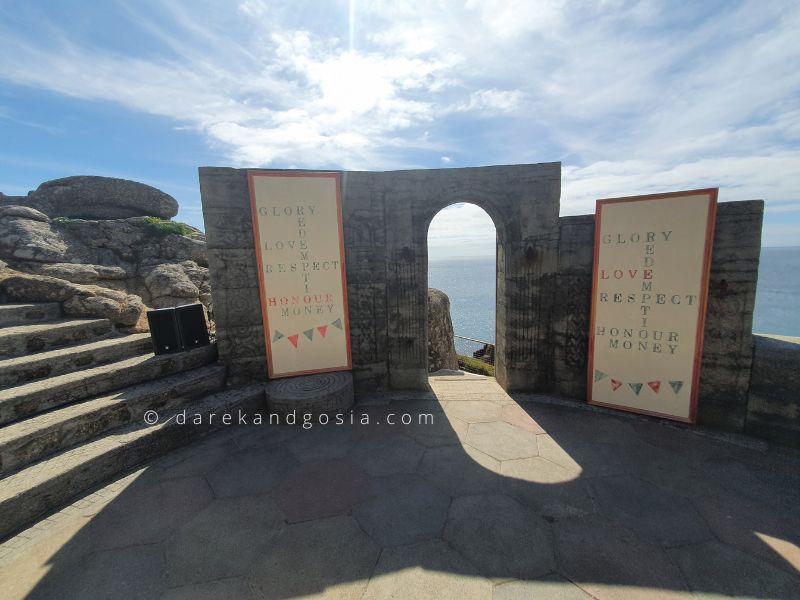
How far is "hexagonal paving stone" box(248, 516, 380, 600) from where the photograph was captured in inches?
97.4

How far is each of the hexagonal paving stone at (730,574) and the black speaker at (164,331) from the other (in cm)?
678

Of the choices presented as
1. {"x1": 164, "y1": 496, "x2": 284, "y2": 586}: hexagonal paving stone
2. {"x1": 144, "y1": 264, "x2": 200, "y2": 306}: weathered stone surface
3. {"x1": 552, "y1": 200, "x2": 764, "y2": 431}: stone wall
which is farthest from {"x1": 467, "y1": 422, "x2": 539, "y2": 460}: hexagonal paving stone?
{"x1": 144, "y1": 264, "x2": 200, "y2": 306}: weathered stone surface

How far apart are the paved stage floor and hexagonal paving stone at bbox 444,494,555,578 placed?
0.04 feet

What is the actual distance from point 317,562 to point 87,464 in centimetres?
287

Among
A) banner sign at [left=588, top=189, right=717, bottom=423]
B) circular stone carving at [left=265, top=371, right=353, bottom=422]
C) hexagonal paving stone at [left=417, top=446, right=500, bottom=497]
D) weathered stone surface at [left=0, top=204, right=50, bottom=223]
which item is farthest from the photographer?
weathered stone surface at [left=0, top=204, right=50, bottom=223]

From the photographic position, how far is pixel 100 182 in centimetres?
1387

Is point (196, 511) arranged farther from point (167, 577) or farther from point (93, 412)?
point (93, 412)

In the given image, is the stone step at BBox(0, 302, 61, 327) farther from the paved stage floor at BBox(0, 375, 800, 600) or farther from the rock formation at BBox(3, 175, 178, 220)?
the rock formation at BBox(3, 175, 178, 220)

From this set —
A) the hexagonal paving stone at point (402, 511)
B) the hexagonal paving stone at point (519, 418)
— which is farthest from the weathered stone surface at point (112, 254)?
the hexagonal paving stone at point (519, 418)

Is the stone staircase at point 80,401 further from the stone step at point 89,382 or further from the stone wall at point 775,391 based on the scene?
the stone wall at point 775,391

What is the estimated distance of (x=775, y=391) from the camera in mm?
4234

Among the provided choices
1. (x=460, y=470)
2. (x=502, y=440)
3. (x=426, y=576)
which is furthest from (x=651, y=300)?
(x=426, y=576)

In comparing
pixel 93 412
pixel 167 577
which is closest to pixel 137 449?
pixel 93 412

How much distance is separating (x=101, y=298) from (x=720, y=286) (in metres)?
9.70
